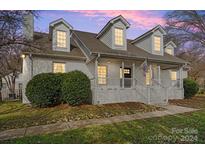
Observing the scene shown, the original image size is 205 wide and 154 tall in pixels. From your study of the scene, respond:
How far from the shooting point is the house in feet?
32.2

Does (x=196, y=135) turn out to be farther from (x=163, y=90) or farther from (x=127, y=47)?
(x=127, y=47)

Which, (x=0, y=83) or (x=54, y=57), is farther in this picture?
(x=0, y=83)

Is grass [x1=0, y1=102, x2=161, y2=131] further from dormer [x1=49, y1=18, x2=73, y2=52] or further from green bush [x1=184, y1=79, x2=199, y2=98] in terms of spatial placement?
green bush [x1=184, y1=79, x2=199, y2=98]

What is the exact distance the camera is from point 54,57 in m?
10.0

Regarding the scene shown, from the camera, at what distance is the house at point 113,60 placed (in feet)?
32.2

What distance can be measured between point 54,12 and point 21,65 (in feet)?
9.42

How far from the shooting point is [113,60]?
11.6 metres

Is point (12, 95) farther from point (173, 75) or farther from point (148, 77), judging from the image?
point (173, 75)

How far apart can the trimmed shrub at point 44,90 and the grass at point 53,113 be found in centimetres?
29

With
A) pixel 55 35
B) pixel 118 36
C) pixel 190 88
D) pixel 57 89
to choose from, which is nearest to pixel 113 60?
pixel 118 36

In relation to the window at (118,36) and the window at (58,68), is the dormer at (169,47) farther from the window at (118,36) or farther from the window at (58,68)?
the window at (58,68)

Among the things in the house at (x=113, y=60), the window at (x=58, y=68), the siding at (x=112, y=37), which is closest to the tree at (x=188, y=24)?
the house at (x=113, y=60)
